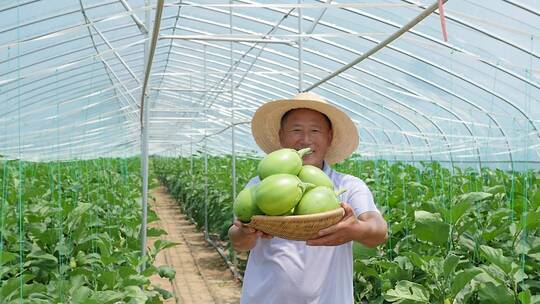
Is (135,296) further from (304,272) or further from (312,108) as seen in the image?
(312,108)

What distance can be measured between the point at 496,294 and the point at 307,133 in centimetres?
108

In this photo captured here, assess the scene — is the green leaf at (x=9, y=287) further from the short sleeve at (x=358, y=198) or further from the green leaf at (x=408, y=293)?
the green leaf at (x=408, y=293)

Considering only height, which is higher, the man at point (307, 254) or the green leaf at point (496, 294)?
the man at point (307, 254)

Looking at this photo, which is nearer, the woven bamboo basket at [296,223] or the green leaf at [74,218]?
the woven bamboo basket at [296,223]

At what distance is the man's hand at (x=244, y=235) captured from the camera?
1.96 m

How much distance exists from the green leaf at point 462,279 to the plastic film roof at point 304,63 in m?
3.83

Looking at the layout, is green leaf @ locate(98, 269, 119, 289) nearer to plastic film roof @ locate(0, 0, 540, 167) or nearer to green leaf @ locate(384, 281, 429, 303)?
green leaf @ locate(384, 281, 429, 303)

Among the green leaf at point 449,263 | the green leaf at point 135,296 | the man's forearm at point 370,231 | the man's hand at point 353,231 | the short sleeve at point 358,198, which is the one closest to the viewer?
the man's hand at point 353,231

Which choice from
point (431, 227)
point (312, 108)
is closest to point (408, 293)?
point (431, 227)

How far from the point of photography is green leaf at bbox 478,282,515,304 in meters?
2.61

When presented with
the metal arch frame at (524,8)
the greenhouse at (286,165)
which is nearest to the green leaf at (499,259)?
the greenhouse at (286,165)

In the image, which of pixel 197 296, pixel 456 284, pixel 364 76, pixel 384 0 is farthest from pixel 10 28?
pixel 456 284

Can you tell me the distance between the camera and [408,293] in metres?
3.01

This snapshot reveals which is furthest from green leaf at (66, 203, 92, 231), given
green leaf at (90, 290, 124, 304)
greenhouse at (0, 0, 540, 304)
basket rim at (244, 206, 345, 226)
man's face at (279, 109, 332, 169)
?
basket rim at (244, 206, 345, 226)
